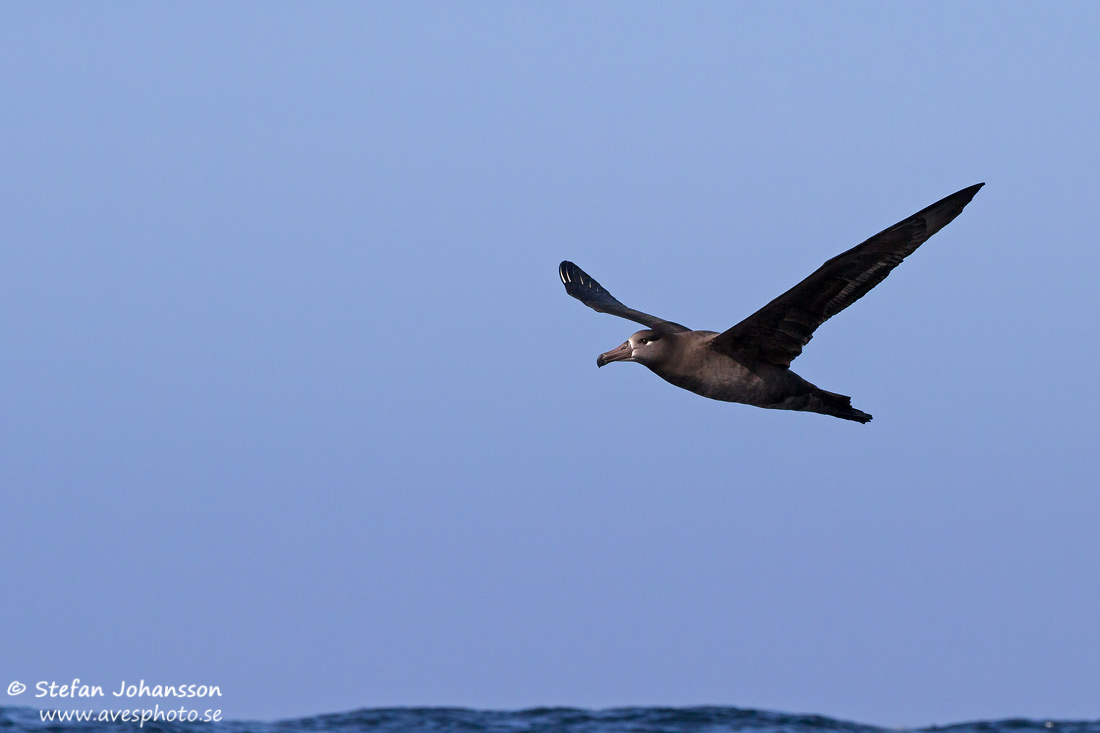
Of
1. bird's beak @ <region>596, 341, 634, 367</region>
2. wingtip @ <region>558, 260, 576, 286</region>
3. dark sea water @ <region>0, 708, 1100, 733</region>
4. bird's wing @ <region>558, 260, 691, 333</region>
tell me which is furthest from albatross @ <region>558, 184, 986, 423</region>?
wingtip @ <region>558, 260, 576, 286</region>

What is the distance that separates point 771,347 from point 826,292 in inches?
29.3

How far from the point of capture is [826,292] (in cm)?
1047

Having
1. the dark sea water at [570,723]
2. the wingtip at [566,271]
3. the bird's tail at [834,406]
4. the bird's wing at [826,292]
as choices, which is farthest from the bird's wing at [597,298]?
the dark sea water at [570,723]

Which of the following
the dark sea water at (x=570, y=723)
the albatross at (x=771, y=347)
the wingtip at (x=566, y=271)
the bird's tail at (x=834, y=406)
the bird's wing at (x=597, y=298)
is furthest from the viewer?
the wingtip at (x=566, y=271)

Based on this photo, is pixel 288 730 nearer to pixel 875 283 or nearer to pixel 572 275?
pixel 572 275

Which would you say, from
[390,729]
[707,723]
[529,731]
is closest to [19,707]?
[390,729]

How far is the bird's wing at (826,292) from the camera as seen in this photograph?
972 cm

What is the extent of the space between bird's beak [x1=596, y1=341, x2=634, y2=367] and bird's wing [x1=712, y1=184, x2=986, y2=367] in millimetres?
756

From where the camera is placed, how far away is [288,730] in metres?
12.7

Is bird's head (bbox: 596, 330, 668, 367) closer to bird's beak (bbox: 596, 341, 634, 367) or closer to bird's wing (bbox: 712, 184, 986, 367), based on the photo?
bird's beak (bbox: 596, 341, 634, 367)

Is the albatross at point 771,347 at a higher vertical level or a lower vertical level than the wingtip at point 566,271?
lower

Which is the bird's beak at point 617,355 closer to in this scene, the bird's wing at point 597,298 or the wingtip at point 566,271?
the bird's wing at point 597,298

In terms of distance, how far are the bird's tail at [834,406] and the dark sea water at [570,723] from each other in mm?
3617

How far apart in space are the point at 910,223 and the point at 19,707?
411 inches
